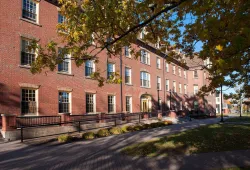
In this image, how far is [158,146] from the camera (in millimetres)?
9242

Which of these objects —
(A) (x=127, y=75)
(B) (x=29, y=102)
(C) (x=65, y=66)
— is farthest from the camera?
(A) (x=127, y=75)

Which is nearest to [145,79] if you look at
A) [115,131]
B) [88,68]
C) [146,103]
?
[146,103]

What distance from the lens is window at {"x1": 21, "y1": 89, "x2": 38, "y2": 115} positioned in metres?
14.0

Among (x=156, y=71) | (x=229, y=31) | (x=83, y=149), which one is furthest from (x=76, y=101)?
(x=156, y=71)

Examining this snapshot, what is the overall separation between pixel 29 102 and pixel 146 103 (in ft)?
56.4

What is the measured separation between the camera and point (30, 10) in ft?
49.7

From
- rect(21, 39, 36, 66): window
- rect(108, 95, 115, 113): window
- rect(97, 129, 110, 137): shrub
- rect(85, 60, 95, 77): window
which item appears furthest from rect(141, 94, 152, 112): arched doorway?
rect(21, 39, 36, 66): window

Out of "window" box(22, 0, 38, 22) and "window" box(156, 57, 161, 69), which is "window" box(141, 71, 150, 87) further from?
"window" box(22, 0, 38, 22)

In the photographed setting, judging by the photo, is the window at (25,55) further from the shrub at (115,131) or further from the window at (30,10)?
the shrub at (115,131)

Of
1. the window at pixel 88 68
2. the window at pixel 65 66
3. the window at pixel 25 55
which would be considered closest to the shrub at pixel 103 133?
the window at pixel 65 66

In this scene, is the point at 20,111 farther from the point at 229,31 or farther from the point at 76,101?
the point at 229,31

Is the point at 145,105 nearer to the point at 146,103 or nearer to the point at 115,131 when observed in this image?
the point at 146,103

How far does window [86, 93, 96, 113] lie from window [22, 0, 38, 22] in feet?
25.7

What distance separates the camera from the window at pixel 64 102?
16.6 m
